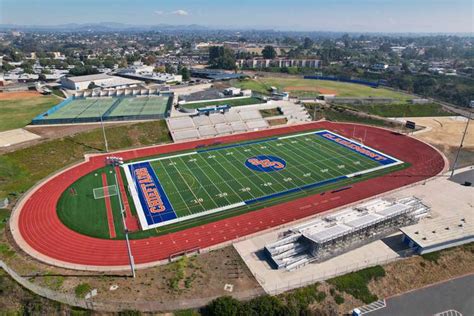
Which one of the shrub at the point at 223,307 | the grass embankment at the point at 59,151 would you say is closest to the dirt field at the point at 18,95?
the grass embankment at the point at 59,151

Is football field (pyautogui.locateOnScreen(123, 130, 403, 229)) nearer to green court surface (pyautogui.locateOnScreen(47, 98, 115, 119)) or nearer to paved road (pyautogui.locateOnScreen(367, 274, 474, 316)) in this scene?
paved road (pyautogui.locateOnScreen(367, 274, 474, 316))

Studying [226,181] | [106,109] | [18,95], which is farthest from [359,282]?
[18,95]

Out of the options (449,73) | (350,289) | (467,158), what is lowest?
(350,289)

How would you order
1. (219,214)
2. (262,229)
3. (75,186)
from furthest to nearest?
(75,186)
(219,214)
(262,229)

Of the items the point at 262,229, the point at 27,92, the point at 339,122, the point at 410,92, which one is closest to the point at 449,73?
the point at 410,92

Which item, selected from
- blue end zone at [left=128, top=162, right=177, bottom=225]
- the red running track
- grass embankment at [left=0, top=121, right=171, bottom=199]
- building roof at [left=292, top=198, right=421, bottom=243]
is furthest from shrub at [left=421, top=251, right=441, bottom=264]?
grass embankment at [left=0, top=121, right=171, bottom=199]

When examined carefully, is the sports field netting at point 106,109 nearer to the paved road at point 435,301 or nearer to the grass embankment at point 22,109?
the grass embankment at point 22,109

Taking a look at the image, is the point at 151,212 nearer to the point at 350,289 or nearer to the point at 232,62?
the point at 350,289
